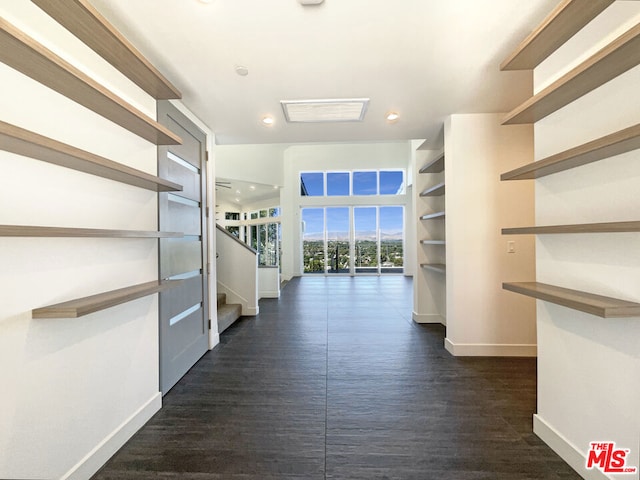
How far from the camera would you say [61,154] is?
3.85 feet

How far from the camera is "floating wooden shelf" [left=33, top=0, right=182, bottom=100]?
1.24 metres

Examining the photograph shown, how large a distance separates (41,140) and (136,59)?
33.5 inches

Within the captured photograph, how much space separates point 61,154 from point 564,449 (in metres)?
2.97

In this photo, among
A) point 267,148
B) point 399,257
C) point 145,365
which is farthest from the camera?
point 399,257

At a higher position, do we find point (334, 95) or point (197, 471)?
point (334, 95)

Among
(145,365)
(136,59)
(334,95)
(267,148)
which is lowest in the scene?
(145,365)

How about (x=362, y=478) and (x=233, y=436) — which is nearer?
(x=362, y=478)

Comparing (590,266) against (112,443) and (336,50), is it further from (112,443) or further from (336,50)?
(112,443)

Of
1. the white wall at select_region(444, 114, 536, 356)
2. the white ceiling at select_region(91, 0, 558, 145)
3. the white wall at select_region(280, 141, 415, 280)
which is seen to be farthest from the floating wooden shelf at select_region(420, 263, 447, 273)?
the white wall at select_region(280, 141, 415, 280)

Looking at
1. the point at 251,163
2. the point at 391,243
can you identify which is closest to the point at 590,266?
the point at 251,163

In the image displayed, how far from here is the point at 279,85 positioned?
2.20 metres

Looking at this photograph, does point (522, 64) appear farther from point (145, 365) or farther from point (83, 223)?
point (145, 365)

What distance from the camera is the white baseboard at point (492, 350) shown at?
2855 mm

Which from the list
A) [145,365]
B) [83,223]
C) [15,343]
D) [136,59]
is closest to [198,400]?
[145,365]
